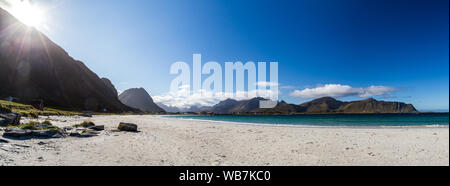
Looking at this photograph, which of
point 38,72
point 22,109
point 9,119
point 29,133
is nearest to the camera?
point 29,133

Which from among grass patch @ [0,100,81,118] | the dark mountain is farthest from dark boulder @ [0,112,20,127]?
the dark mountain

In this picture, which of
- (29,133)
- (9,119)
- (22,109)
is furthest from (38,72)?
(29,133)

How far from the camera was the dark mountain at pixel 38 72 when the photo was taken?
8256 centimetres

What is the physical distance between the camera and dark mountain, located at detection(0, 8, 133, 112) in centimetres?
8256

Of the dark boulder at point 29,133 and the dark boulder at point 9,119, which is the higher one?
the dark boulder at point 9,119

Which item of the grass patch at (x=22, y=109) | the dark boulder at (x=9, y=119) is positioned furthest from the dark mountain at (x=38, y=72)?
the dark boulder at (x=9, y=119)

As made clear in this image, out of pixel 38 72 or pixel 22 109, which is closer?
pixel 22 109

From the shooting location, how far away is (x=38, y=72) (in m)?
97.1

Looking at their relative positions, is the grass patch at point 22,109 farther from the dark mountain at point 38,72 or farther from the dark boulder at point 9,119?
the dark mountain at point 38,72

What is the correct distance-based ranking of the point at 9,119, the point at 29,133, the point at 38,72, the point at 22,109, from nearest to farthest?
the point at 29,133 < the point at 9,119 < the point at 22,109 < the point at 38,72

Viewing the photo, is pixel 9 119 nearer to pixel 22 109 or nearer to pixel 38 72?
pixel 22 109

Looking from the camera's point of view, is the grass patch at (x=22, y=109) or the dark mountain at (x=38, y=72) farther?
the dark mountain at (x=38, y=72)

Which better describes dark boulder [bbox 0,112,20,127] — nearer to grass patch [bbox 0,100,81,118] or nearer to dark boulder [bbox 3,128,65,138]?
grass patch [bbox 0,100,81,118]
